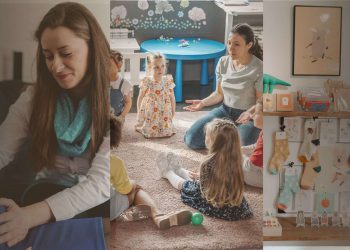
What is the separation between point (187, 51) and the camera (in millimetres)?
2605

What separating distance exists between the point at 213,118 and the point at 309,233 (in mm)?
795

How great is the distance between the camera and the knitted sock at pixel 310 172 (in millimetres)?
2742

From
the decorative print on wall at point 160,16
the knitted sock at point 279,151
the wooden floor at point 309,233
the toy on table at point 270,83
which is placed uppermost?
the decorative print on wall at point 160,16

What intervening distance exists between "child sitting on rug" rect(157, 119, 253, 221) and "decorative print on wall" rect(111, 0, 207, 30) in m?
0.51

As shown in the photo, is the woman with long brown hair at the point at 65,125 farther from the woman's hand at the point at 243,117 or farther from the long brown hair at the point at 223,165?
the woman's hand at the point at 243,117

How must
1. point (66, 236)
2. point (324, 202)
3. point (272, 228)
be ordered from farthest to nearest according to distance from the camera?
point (324, 202), point (272, 228), point (66, 236)

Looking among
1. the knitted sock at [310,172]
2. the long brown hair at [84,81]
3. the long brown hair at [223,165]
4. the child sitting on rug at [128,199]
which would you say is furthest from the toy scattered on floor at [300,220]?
the long brown hair at [84,81]

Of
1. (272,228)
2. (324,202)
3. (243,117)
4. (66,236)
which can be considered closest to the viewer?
(66,236)

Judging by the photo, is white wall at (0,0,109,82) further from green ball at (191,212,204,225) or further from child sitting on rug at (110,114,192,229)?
green ball at (191,212,204,225)

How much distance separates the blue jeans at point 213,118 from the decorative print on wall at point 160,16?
1.48 feet

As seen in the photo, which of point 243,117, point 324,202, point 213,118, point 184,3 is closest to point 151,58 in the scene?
point 184,3

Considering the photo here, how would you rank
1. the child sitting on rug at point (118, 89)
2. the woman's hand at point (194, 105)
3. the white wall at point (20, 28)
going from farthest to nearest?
the woman's hand at point (194, 105)
the child sitting on rug at point (118, 89)
the white wall at point (20, 28)

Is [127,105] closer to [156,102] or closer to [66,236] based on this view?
[156,102]

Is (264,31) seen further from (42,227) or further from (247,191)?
(42,227)
